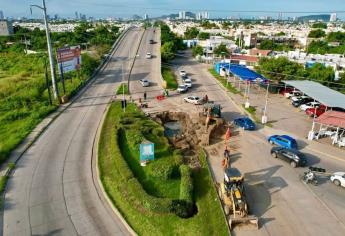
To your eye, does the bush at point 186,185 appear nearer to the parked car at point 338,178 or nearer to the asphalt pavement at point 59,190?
the asphalt pavement at point 59,190

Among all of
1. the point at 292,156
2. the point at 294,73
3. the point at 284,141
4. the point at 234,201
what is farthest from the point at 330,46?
the point at 234,201

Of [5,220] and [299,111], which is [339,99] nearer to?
[299,111]

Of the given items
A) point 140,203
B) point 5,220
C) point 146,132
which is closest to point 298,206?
point 140,203

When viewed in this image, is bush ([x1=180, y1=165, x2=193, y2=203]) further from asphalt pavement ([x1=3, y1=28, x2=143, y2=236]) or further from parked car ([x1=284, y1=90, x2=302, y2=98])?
parked car ([x1=284, y1=90, x2=302, y2=98])

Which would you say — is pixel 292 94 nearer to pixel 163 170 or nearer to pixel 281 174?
pixel 281 174

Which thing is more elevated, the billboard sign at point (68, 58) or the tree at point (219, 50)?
the billboard sign at point (68, 58)

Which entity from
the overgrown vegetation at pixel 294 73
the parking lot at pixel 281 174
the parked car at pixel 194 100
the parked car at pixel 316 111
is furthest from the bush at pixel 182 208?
the overgrown vegetation at pixel 294 73

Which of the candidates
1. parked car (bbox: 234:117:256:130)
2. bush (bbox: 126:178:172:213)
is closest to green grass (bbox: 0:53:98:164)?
bush (bbox: 126:178:172:213)
